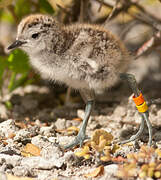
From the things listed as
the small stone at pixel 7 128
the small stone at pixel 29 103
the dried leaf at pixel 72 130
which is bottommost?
the small stone at pixel 7 128

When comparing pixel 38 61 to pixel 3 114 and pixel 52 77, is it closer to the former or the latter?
pixel 52 77

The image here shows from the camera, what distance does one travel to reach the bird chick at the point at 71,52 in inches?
81.9

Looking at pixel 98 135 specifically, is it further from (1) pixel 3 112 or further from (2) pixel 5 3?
(2) pixel 5 3

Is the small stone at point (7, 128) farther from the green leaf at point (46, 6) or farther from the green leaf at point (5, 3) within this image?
the green leaf at point (46, 6)

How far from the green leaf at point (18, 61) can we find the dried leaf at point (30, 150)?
1.08m

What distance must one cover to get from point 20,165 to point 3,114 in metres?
1.07

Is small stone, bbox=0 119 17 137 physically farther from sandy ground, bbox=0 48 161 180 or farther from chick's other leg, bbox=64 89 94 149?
chick's other leg, bbox=64 89 94 149

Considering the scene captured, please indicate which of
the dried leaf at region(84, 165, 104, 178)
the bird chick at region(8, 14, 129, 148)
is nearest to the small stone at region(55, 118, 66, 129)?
the bird chick at region(8, 14, 129, 148)

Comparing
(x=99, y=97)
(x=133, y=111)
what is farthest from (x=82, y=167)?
(x=99, y=97)

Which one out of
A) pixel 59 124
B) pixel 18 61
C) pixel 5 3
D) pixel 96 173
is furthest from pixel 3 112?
pixel 96 173

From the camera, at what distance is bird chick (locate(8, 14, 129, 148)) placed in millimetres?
2081

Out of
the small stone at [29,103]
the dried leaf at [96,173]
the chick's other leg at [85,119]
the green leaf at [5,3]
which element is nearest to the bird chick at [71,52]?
the chick's other leg at [85,119]

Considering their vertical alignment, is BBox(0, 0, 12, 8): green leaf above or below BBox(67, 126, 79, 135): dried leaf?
above

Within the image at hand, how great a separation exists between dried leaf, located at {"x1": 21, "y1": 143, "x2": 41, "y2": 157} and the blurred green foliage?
1.05m
